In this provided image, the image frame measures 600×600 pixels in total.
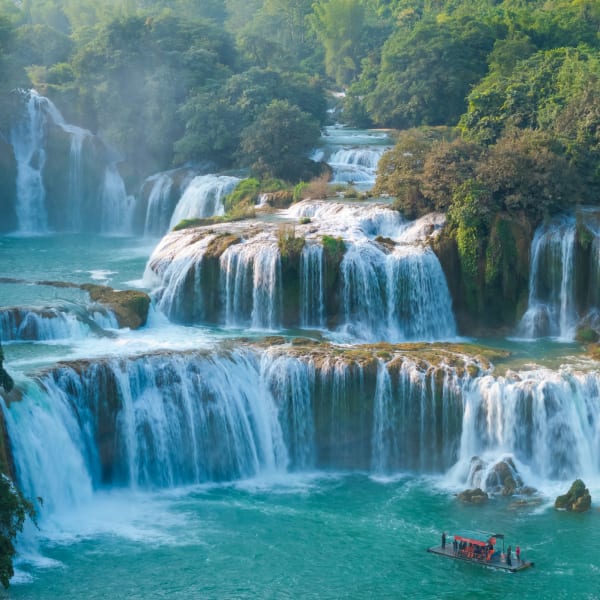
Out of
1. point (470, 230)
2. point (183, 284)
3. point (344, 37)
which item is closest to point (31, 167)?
point (183, 284)

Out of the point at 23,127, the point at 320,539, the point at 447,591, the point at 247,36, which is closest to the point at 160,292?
A: the point at 320,539

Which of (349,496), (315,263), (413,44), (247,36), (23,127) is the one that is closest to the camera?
(349,496)

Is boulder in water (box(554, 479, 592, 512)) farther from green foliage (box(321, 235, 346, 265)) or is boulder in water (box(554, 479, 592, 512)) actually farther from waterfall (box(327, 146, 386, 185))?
waterfall (box(327, 146, 386, 185))

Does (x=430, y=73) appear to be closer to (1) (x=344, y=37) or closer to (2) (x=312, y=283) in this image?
(1) (x=344, y=37)

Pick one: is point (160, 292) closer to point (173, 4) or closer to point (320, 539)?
point (320, 539)

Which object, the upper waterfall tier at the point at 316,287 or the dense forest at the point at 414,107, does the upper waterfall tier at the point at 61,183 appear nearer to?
the dense forest at the point at 414,107

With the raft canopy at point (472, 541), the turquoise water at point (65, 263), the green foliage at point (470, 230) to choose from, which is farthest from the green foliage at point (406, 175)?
the raft canopy at point (472, 541)

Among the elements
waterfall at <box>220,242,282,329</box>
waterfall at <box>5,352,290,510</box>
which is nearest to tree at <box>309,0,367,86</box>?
waterfall at <box>220,242,282,329</box>
